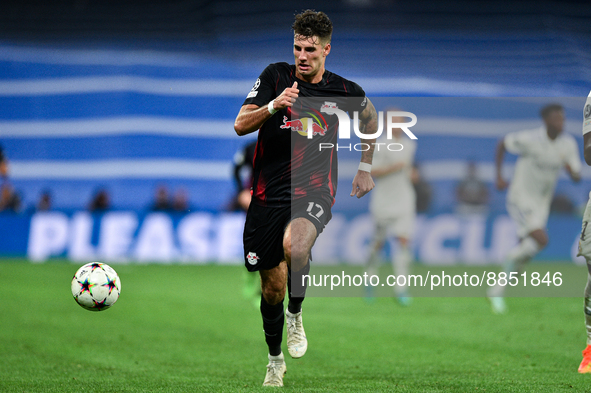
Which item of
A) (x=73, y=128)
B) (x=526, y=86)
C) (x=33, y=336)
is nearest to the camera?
(x=33, y=336)

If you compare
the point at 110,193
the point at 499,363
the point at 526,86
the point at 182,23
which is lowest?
the point at 110,193

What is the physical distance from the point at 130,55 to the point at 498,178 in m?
13.6

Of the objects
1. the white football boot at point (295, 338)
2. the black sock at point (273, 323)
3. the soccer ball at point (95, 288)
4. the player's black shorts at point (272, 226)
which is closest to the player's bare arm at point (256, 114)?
the player's black shorts at point (272, 226)

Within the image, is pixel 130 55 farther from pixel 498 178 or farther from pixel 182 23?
pixel 498 178

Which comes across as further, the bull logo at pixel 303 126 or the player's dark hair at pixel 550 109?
the player's dark hair at pixel 550 109

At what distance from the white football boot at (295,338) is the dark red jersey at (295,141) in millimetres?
858

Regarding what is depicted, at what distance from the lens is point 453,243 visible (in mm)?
11242

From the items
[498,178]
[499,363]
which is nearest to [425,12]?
[498,178]

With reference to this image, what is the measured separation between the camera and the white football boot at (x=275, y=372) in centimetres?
459

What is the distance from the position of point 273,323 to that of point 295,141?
4.43 ft

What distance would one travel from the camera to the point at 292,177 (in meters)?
4.59

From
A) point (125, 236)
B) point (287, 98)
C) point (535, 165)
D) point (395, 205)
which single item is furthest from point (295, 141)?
point (125, 236)

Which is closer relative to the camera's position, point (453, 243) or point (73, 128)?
point (453, 243)

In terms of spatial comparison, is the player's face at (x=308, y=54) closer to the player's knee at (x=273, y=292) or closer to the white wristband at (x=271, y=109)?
the white wristband at (x=271, y=109)
